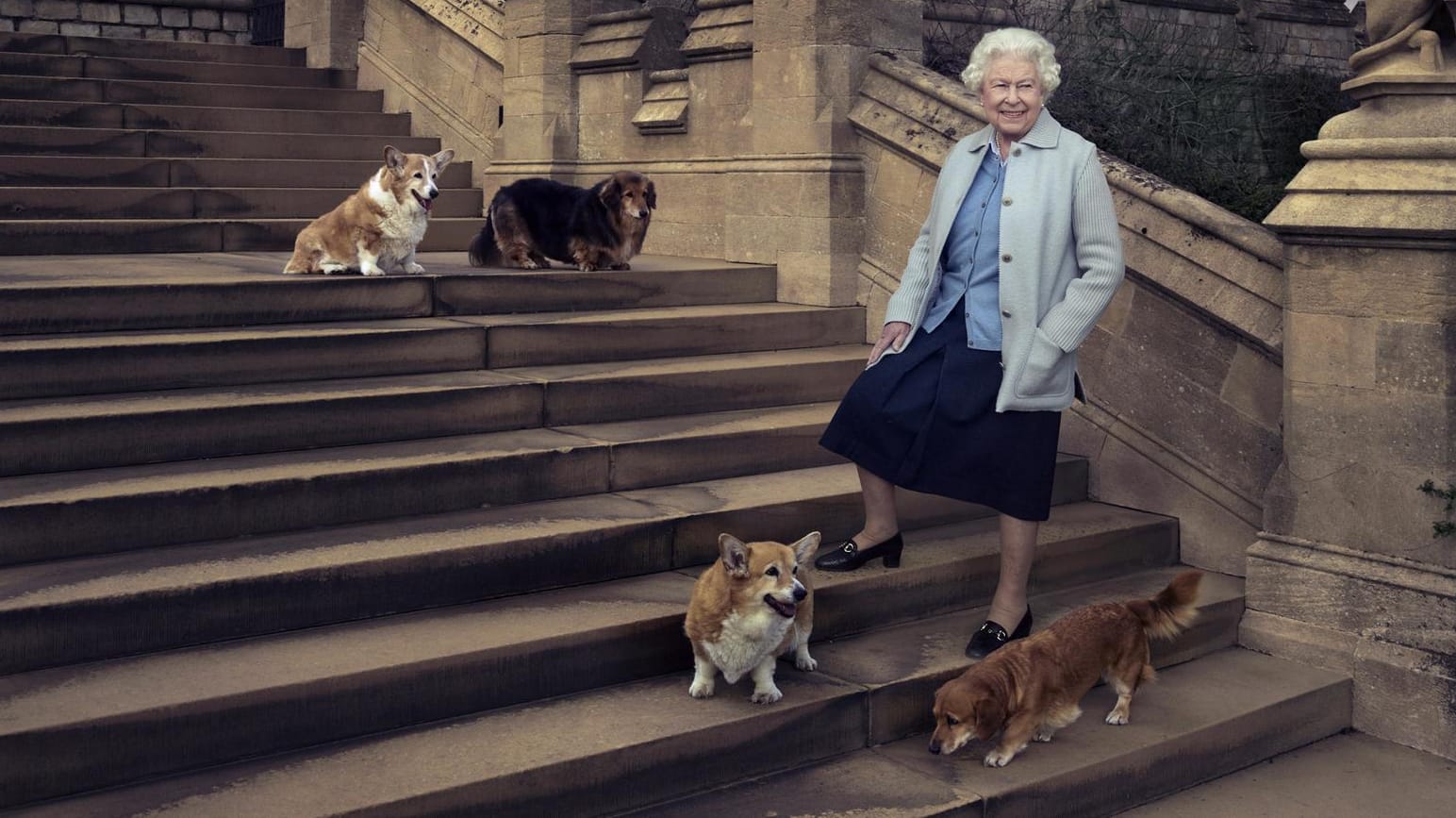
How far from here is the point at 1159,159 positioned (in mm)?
9344

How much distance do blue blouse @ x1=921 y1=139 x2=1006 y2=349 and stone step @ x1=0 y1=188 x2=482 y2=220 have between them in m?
5.52

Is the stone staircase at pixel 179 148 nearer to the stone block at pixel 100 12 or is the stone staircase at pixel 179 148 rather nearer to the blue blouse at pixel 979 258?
the stone block at pixel 100 12

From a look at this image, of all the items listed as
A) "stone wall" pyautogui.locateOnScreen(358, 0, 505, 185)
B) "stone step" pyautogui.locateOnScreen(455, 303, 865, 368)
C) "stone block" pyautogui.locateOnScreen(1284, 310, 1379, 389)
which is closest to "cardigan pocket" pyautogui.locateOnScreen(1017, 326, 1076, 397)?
"stone block" pyautogui.locateOnScreen(1284, 310, 1379, 389)

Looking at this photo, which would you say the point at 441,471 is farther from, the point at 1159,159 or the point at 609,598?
the point at 1159,159

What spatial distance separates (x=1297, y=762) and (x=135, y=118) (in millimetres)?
8294

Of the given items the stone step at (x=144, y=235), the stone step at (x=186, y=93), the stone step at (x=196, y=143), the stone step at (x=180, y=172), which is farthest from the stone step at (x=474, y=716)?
the stone step at (x=186, y=93)

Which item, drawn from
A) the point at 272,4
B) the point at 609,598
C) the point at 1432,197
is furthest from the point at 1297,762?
the point at 272,4

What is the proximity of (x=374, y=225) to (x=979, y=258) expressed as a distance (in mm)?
3256

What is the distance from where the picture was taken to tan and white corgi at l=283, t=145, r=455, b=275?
7.11 meters

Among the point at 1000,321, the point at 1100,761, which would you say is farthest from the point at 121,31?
the point at 1100,761

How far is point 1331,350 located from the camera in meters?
5.82

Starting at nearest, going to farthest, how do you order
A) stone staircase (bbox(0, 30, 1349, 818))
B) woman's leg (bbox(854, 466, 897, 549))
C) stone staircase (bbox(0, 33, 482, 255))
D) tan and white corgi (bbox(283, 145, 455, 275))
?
stone staircase (bbox(0, 30, 1349, 818)) < woman's leg (bbox(854, 466, 897, 549)) < tan and white corgi (bbox(283, 145, 455, 275)) < stone staircase (bbox(0, 33, 482, 255))

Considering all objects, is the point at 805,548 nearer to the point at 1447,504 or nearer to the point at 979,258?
the point at 979,258

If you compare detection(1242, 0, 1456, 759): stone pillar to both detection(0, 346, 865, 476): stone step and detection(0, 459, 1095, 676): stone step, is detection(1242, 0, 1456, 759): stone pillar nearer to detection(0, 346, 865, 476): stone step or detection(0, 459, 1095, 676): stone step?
detection(0, 459, 1095, 676): stone step
